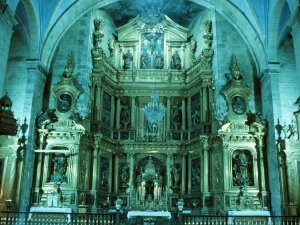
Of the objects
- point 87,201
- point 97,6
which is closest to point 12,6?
point 97,6

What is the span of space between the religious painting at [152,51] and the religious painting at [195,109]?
2.82 meters

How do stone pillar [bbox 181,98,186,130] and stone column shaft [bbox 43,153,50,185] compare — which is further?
stone pillar [bbox 181,98,186,130]

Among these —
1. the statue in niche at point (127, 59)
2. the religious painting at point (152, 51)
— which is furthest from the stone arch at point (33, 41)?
the religious painting at point (152, 51)

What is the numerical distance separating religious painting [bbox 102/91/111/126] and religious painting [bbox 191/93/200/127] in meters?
4.52

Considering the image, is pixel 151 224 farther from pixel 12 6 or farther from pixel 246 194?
pixel 12 6

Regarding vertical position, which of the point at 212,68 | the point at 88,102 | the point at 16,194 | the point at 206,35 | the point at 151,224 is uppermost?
the point at 206,35

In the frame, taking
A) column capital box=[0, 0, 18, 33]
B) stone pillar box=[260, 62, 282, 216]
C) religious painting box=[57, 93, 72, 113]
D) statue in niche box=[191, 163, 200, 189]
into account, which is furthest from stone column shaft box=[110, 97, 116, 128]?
column capital box=[0, 0, 18, 33]

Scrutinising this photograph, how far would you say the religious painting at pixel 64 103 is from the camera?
18.3 meters

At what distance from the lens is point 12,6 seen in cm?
1362

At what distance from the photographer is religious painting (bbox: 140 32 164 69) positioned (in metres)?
21.6

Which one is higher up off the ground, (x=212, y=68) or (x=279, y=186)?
(x=212, y=68)

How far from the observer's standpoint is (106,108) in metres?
20.1

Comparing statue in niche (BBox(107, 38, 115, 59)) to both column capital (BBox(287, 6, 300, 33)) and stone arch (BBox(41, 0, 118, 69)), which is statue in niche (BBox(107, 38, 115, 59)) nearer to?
stone arch (BBox(41, 0, 118, 69))

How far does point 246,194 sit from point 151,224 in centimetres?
487
